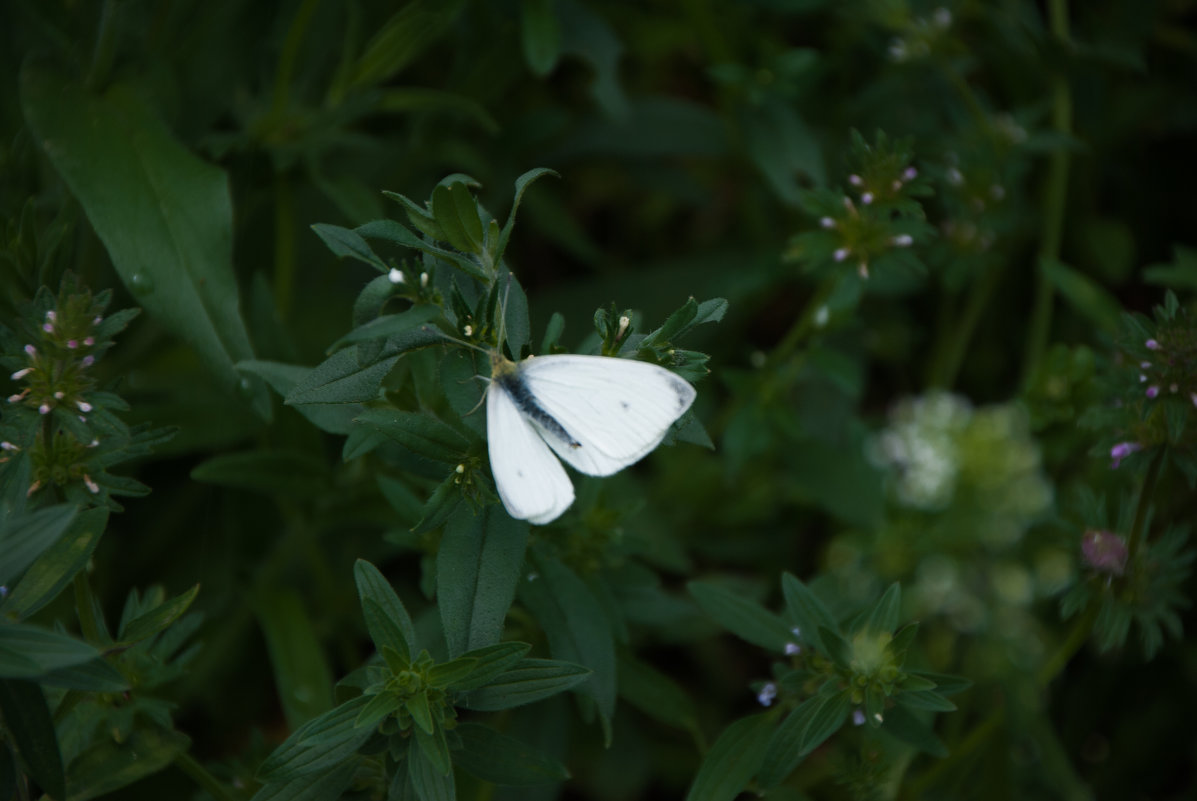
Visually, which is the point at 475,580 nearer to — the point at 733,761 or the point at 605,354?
the point at 605,354

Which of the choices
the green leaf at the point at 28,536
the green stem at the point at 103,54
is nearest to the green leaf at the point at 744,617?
the green leaf at the point at 28,536

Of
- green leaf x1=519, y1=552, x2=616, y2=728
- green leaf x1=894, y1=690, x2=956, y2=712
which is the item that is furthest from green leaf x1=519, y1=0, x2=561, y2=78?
green leaf x1=894, y1=690, x2=956, y2=712

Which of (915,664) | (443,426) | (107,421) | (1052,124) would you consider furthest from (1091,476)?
(107,421)

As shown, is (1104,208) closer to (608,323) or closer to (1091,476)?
(1091,476)

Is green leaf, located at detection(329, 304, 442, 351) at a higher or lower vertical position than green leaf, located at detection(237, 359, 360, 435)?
higher

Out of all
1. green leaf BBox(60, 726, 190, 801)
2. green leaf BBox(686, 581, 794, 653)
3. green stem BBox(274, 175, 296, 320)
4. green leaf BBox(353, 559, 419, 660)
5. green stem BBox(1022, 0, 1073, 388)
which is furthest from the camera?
green stem BBox(1022, 0, 1073, 388)

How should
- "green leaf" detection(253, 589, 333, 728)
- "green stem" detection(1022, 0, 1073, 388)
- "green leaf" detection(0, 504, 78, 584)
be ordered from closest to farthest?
"green leaf" detection(0, 504, 78, 584) → "green leaf" detection(253, 589, 333, 728) → "green stem" detection(1022, 0, 1073, 388)

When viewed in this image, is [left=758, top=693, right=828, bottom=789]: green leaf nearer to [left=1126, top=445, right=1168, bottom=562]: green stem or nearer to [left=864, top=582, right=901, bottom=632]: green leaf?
[left=864, top=582, right=901, bottom=632]: green leaf

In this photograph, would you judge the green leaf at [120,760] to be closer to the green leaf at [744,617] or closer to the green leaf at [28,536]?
the green leaf at [28,536]
